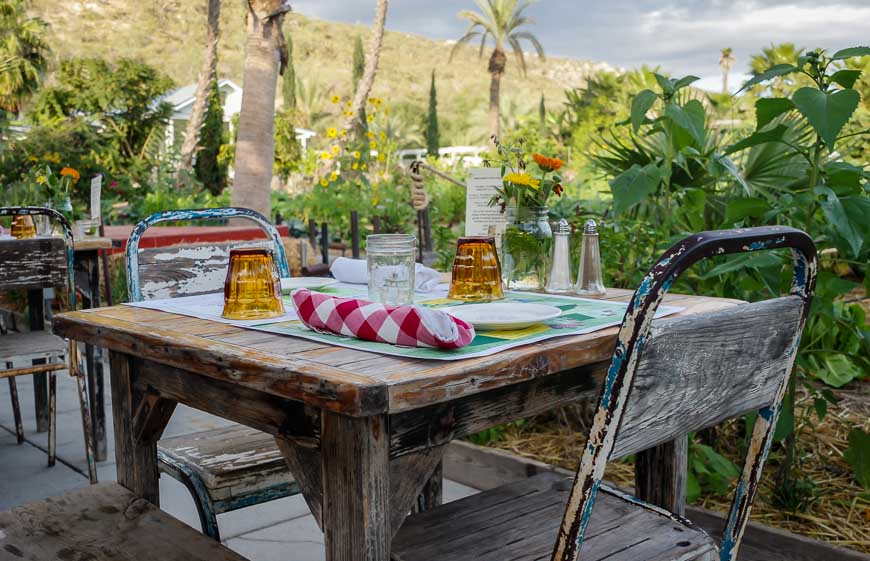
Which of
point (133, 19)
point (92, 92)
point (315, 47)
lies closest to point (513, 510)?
point (92, 92)

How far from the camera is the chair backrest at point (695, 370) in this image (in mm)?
857

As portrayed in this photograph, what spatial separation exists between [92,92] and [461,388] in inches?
677

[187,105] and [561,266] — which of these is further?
[187,105]

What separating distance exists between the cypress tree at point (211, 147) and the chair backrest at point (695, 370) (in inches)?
565

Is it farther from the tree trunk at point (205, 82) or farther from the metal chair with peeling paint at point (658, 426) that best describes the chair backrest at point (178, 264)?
the tree trunk at point (205, 82)

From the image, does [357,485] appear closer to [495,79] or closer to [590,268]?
[590,268]

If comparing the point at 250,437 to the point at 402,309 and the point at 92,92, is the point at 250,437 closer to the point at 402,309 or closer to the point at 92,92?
the point at 402,309

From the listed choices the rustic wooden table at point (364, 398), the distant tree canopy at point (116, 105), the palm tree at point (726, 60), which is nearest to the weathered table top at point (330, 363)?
the rustic wooden table at point (364, 398)

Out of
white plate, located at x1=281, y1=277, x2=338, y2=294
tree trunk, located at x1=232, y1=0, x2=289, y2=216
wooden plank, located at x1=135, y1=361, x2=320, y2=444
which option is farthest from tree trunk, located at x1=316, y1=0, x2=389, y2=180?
wooden plank, located at x1=135, y1=361, x2=320, y2=444

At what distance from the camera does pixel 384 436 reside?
0.99 m

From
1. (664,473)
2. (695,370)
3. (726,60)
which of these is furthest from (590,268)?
(726,60)

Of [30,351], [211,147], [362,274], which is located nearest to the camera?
[362,274]

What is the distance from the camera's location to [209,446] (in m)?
1.77

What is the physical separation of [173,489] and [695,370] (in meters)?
2.33
